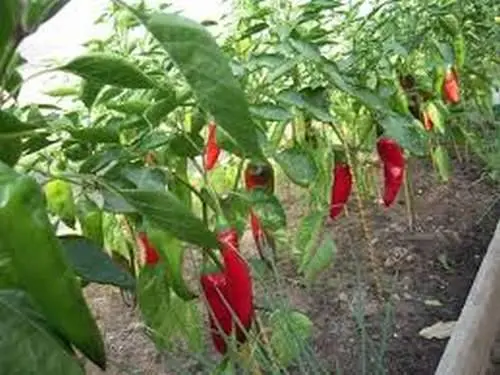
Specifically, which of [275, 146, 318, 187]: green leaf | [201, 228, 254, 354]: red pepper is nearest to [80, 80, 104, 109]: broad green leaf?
[201, 228, 254, 354]: red pepper

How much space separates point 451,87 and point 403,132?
61cm

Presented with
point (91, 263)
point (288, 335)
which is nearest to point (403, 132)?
point (288, 335)

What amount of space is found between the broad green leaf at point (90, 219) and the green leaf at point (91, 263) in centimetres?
38

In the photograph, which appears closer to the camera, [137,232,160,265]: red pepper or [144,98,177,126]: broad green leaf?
[144,98,177,126]: broad green leaf

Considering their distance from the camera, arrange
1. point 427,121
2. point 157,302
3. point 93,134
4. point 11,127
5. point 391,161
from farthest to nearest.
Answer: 1. point 427,121
2. point 391,161
3. point 157,302
4. point 93,134
5. point 11,127

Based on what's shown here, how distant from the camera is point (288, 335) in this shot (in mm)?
1243

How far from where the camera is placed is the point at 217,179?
167cm

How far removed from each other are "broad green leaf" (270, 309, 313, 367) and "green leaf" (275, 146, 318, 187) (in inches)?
8.6

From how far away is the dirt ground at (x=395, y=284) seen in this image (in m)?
1.77

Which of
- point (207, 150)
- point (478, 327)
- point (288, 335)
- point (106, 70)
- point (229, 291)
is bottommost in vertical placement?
point (478, 327)

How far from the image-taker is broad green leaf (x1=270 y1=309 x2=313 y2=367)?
1183 millimetres

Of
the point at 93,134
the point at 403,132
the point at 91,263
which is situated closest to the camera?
the point at 91,263

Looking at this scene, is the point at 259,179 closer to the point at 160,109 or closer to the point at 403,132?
the point at 403,132

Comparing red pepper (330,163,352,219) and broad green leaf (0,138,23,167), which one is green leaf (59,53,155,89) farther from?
red pepper (330,163,352,219)
